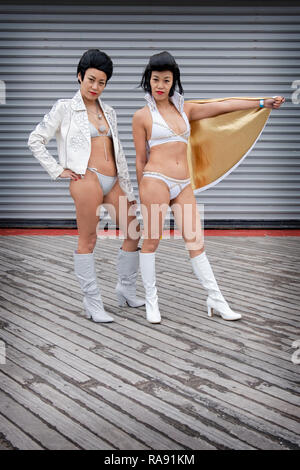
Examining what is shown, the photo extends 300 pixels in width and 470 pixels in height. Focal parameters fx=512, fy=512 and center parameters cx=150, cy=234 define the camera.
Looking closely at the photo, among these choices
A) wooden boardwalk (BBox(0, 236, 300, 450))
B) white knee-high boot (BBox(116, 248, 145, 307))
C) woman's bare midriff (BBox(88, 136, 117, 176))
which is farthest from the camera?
white knee-high boot (BBox(116, 248, 145, 307))

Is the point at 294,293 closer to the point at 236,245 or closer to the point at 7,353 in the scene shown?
the point at 236,245

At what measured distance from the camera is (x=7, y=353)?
3.40 m

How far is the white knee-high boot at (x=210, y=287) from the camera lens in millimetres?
3965

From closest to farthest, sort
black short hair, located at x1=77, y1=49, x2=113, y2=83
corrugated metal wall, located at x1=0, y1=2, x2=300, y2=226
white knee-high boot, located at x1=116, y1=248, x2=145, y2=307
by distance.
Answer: black short hair, located at x1=77, y1=49, x2=113, y2=83, white knee-high boot, located at x1=116, y1=248, x2=145, y2=307, corrugated metal wall, located at x1=0, y1=2, x2=300, y2=226

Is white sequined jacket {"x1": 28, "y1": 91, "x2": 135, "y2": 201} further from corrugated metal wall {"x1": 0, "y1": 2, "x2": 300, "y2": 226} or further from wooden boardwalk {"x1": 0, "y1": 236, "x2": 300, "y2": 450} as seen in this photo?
corrugated metal wall {"x1": 0, "y1": 2, "x2": 300, "y2": 226}

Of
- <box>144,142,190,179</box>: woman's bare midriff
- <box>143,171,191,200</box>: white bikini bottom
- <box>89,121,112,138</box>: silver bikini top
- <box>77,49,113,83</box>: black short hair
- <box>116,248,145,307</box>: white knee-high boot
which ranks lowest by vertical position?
<box>116,248,145,307</box>: white knee-high boot

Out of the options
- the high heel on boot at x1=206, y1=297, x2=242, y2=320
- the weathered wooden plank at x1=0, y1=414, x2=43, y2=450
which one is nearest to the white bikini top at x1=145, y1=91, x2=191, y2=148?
the high heel on boot at x1=206, y1=297, x2=242, y2=320

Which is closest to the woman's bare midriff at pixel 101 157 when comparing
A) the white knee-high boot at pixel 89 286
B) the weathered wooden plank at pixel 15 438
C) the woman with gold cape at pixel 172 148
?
the woman with gold cape at pixel 172 148

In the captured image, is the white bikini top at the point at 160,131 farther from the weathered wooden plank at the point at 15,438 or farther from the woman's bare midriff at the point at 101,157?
the weathered wooden plank at the point at 15,438

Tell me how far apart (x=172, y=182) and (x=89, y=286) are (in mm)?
1028

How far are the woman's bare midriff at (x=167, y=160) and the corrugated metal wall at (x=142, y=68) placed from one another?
4.01 m

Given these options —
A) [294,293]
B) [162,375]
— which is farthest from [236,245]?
[162,375]

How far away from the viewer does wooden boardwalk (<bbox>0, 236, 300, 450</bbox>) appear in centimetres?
245
